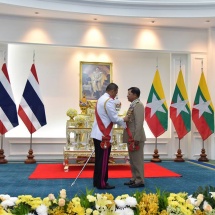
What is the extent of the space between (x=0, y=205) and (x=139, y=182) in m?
2.92

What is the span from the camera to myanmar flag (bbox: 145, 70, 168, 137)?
757 cm

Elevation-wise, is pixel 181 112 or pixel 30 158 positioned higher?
pixel 181 112

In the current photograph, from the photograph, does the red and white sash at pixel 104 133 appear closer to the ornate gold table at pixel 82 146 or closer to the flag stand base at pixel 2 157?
the ornate gold table at pixel 82 146

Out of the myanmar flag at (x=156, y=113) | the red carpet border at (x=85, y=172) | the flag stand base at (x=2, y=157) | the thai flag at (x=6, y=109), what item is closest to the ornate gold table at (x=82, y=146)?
the red carpet border at (x=85, y=172)

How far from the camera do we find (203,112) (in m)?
7.71

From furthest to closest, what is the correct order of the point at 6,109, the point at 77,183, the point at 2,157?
the point at 2,157 < the point at 6,109 < the point at 77,183

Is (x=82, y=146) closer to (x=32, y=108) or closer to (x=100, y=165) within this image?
(x=32, y=108)

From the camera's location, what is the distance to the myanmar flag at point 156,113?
7.57 m

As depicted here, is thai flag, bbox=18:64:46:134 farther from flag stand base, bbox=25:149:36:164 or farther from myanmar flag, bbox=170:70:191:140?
myanmar flag, bbox=170:70:191:140

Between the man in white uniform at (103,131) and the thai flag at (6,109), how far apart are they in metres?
3.09

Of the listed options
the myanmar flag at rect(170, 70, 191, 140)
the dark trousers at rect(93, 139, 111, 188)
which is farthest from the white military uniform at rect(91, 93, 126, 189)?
the myanmar flag at rect(170, 70, 191, 140)

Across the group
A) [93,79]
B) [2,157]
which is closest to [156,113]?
[93,79]

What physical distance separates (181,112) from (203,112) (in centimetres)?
53

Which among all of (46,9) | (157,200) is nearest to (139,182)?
(157,200)
